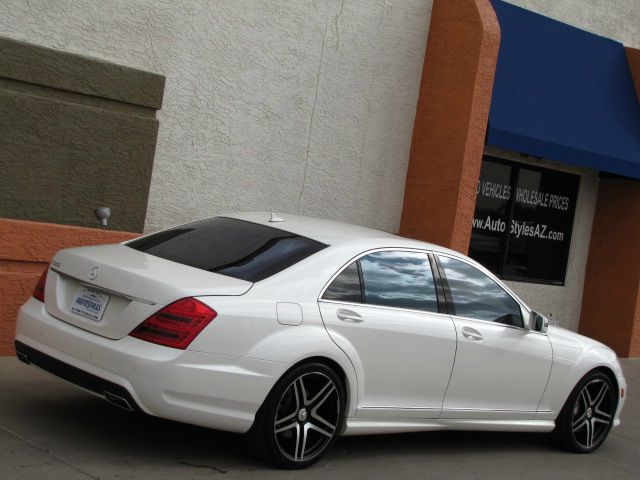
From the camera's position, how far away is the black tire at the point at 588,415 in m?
7.86

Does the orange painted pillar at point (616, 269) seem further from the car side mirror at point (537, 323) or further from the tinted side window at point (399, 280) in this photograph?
the tinted side window at point (399, 280)

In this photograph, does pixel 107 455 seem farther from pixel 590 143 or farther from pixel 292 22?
pixel 590 143

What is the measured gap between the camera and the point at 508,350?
7.18 metres

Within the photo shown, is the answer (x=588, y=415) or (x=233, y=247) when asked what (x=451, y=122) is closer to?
(x=588, y=415)

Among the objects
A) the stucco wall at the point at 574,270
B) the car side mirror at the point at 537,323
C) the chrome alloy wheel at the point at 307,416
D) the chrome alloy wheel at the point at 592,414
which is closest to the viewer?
the chrome alloy wheel at the point at 307,416

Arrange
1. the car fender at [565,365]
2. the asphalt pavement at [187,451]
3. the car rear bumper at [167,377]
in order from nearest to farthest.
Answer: the car rear bumper at [167,377], the asphalt pavement at [187,451], the car fender at [565,365]

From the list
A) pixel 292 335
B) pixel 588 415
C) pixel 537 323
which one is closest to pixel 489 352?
pixel 537 323

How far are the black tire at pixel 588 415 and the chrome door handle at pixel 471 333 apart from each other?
4.33ft

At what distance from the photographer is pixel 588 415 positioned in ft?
26.4

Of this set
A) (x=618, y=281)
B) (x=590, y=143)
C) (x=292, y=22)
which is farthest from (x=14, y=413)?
(x=618, y=281)

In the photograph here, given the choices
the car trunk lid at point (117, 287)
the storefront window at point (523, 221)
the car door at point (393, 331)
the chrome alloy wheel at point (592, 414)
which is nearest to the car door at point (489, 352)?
the car door at point (393, 331)

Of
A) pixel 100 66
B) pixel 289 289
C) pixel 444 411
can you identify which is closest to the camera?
pixel 289 289

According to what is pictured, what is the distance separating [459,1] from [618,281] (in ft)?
16.7

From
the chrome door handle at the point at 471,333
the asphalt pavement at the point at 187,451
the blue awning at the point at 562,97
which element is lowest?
the asphalt pavement at the point at 187,451
